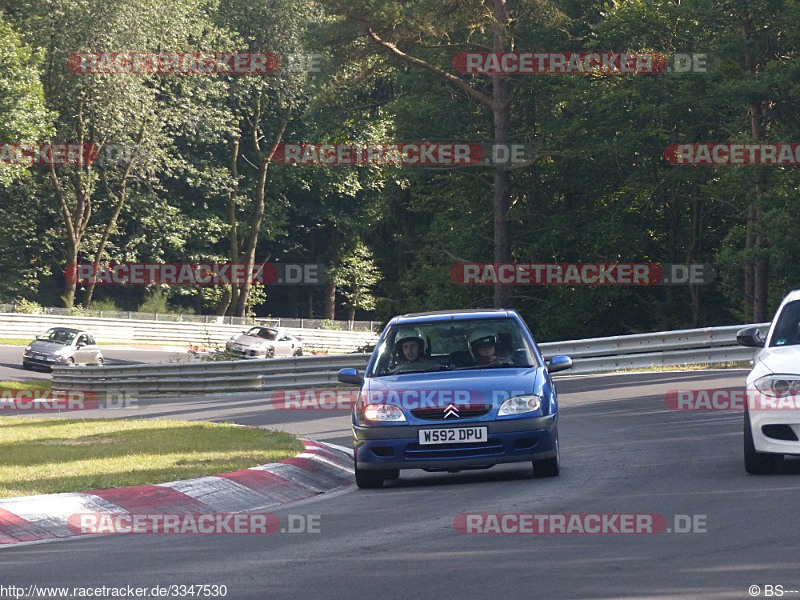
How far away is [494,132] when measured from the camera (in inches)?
1398

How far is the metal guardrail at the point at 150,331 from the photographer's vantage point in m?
48.8

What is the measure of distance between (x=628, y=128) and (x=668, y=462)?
26687 millimetres

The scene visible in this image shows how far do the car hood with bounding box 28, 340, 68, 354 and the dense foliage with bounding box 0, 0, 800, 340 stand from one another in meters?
11.0

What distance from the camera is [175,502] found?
9.05 metres

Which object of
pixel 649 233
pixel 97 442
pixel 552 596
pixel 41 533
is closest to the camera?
pixel 552 596

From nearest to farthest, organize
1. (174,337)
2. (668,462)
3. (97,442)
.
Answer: (668,462) → (97,442) → (174,337)

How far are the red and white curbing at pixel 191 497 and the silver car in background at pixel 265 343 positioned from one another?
3415 centimetres

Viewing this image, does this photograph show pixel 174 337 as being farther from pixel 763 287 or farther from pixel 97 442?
pixel 97 442

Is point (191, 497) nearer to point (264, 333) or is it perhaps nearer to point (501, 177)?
point (501, 177)

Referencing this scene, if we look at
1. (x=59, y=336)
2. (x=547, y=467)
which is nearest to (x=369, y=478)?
(x=547, y=467)

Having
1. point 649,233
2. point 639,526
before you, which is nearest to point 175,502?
point 639,526

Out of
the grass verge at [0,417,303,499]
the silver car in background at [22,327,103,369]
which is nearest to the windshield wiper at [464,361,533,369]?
the grass verge at [0,417,303,499]

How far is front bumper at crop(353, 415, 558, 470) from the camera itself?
975cm

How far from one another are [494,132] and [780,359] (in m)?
26.4
